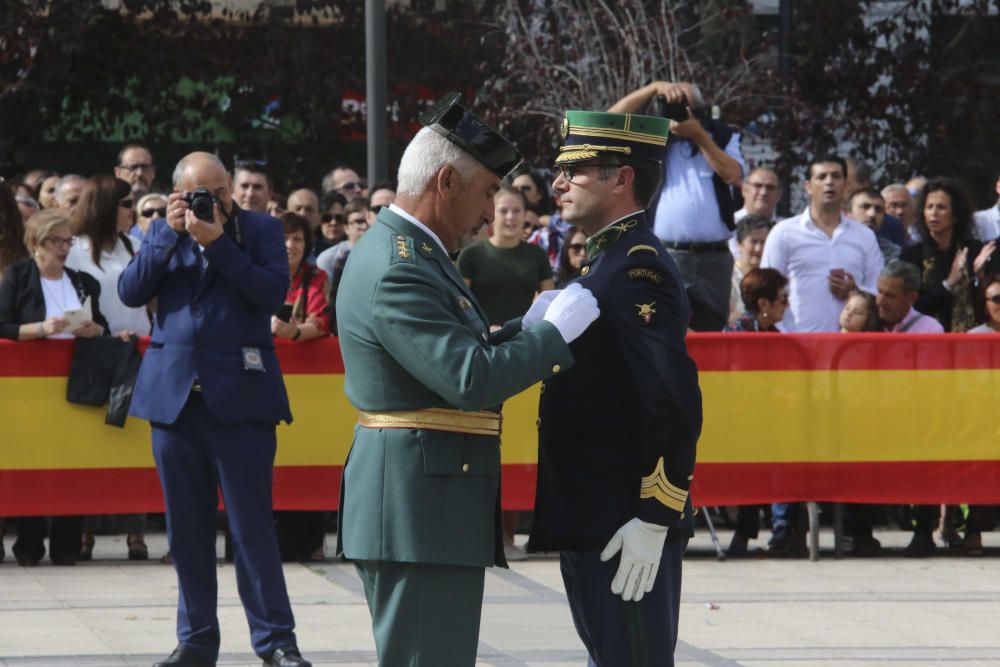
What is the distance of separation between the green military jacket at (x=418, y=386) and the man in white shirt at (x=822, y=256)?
6.78 m

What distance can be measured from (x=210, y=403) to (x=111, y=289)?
3.29 m

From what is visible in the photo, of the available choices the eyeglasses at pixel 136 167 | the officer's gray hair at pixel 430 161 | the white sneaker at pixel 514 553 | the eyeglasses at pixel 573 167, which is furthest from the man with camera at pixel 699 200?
the officer's gray hair at pixel 430 161

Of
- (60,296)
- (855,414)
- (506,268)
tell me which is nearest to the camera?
(60,296)

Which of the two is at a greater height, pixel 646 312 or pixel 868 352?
pixel 646 312

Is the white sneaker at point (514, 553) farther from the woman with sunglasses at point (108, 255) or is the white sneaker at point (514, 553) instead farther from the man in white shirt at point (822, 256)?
the man in white shirt at point (822, 256)

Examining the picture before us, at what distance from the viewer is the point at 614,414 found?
15.9 ft

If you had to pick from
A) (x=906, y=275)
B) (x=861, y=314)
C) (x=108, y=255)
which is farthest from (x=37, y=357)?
(x=906, y=275)

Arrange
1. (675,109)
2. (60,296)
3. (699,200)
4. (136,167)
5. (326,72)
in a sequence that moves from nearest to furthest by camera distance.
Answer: (675,109), (60,296), (699,200), (136,167), (326,72)

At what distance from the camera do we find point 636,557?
187 inches

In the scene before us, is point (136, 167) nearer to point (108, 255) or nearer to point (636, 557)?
point (108, 255)

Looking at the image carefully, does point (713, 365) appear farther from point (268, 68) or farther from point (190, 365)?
point (268, 68)

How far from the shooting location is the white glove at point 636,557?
187 inches

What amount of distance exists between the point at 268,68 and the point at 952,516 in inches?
344

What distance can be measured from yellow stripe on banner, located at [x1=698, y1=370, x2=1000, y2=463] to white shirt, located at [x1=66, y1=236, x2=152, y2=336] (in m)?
3.14
